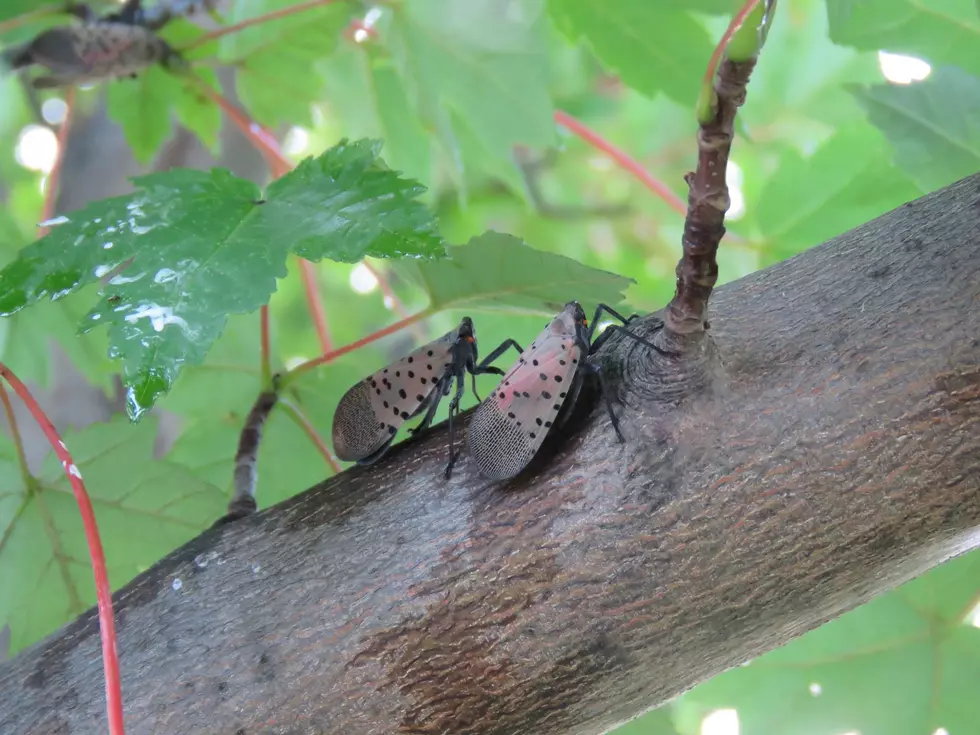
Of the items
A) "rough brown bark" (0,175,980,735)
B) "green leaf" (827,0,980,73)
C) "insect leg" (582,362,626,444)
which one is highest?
"green leaf" (827,0,980,73)

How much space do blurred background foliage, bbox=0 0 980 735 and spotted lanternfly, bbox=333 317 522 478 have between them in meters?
0.11

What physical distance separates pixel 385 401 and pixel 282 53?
2.74ft

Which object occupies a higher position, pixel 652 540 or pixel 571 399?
pixel 571 399

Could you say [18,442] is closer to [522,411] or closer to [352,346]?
[352,346]

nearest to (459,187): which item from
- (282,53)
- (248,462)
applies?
(282,53)

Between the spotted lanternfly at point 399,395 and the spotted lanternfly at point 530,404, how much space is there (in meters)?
0.12

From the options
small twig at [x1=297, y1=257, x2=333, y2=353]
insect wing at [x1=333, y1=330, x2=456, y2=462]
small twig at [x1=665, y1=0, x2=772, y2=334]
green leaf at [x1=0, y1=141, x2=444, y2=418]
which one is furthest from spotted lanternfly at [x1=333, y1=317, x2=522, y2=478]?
small twig at [x1=297, y1=257, x2=333, y2=353]

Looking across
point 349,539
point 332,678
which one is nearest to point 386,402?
point 349,539

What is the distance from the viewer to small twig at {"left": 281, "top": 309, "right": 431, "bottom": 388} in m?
1.06

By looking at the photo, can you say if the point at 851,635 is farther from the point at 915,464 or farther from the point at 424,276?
the point at 424,276

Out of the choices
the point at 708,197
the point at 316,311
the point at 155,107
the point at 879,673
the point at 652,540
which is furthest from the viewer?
the point at 155,107

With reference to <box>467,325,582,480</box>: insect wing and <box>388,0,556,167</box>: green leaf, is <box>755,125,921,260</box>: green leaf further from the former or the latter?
<box>467,325,582,480</box>: insect wing

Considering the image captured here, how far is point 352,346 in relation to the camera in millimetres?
1089

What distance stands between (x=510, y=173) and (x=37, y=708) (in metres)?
1.10
